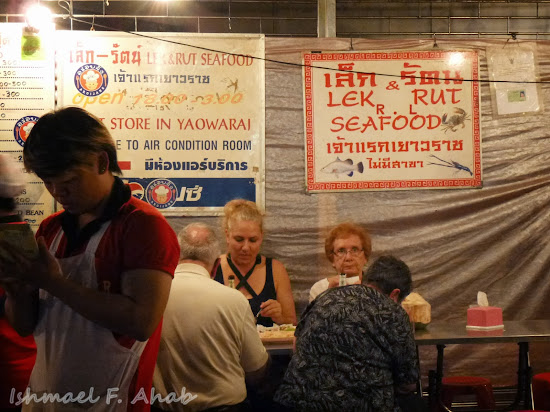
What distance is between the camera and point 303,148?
18.3 ft

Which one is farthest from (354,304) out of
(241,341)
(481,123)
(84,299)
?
(481,123)

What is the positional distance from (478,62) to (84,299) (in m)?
4.73

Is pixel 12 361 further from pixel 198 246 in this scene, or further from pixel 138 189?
pixel 138 189

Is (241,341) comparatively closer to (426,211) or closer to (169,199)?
(169,199)

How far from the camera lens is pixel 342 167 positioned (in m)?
5.58

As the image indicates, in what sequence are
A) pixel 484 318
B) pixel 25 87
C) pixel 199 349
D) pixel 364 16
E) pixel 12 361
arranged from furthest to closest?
pixel 364 16
pixel 25 87
pixel 484 318
pixel 199 349
pixel 12 361

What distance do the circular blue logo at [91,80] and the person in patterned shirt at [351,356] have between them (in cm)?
311

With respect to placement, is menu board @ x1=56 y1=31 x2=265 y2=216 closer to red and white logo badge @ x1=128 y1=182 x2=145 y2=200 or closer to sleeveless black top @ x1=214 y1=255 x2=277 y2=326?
red and white logo badge @ x1=128 y1=182 x2=145 y2=200

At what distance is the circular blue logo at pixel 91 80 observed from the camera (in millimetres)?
5465

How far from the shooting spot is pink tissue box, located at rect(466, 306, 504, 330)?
14.7 feet

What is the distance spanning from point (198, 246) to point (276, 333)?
3.56 ft

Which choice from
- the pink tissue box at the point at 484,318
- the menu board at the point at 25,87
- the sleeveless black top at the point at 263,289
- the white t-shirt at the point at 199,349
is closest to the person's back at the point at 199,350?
the white t-shirt at the point at 199,349

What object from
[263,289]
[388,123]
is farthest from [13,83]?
[388,123]

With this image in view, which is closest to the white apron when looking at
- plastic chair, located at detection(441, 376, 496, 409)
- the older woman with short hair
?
the older woman with short hair
